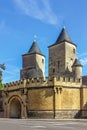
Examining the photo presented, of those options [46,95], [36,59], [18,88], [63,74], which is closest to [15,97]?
[18,88]

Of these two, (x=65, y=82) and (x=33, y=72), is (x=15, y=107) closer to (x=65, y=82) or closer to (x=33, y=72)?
(x=65, y=82)

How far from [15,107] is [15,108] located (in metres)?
0.15

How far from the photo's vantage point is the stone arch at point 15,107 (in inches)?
1818

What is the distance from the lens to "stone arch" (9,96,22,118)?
151 feet

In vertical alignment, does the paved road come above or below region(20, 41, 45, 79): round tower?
below

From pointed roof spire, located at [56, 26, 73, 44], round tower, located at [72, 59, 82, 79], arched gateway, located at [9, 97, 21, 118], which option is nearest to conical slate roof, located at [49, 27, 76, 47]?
pointed roof spire, located at [56, 26, 73, 44]

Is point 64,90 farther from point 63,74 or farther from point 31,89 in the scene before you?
point 63,74

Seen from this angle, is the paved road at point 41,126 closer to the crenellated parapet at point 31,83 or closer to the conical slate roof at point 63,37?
the crenellated parapet at point 31,83

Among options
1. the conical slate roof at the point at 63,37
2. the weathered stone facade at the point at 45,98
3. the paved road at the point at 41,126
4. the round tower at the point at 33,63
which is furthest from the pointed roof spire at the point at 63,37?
the paved road at the point at 41,126

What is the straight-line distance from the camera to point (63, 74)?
55281mm

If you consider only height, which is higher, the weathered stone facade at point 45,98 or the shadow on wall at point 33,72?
the shadow on wall at point 33,72

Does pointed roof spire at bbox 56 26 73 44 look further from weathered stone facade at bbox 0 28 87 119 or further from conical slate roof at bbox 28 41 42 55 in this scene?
weathered stone facade at bbox 0 28 87 119

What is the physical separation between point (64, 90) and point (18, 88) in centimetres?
672

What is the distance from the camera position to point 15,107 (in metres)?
47.6
